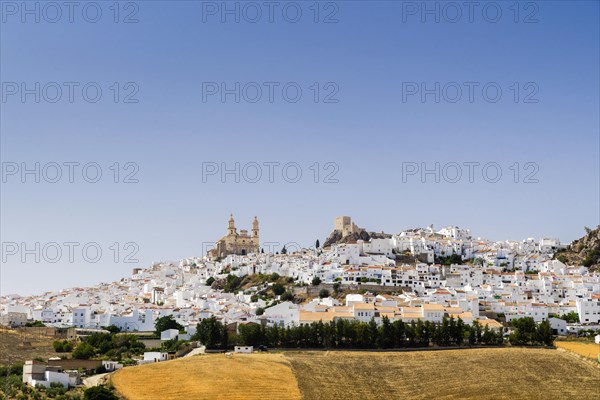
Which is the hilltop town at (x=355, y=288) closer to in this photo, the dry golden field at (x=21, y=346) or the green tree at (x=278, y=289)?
the green tree at (x=278, y=289)

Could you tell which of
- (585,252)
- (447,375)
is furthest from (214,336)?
(585,252)

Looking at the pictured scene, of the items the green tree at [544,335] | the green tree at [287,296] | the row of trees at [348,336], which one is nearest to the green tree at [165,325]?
the row of trees at [348,336]

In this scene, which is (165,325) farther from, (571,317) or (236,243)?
(236,243)

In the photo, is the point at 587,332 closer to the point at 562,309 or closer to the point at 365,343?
the point at 562,309

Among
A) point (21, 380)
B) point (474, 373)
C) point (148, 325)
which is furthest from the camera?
point (148, 325)

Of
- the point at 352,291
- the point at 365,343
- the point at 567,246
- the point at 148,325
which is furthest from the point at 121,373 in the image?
the point at 567,246

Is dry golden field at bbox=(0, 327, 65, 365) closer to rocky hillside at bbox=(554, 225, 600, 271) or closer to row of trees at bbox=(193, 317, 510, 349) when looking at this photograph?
row of trees at bbox=(193, 317, 510, 349)
